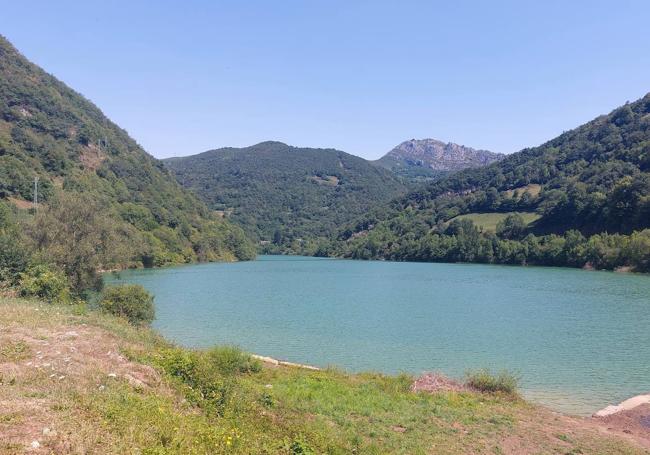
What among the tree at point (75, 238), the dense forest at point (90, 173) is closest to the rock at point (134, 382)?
the tree at point (75, 238)

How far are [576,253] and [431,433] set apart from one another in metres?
115

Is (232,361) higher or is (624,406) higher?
(232,361)

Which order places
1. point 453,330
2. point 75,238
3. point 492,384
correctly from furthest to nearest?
point 75,238 → point 453,330 → point 492,384

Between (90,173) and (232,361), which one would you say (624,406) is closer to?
(232,361)

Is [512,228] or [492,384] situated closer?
[492,384]

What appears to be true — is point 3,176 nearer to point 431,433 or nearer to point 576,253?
point 431,433

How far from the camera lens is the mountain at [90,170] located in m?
110

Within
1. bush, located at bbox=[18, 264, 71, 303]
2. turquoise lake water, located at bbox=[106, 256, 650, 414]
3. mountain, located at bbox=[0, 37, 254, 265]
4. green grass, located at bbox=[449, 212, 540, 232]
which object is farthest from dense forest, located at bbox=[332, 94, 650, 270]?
bush, located at bbox=[18, 264, 71, 303]

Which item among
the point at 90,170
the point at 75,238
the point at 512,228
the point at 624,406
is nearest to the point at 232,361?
the point at 624,406

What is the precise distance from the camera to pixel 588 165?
575 feet

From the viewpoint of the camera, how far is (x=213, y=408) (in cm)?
1102

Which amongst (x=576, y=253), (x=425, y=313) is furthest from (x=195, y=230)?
(x=425, y=313)

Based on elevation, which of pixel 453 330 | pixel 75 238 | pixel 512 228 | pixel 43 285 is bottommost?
pixel 453 330

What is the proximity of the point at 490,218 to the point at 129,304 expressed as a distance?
170m
